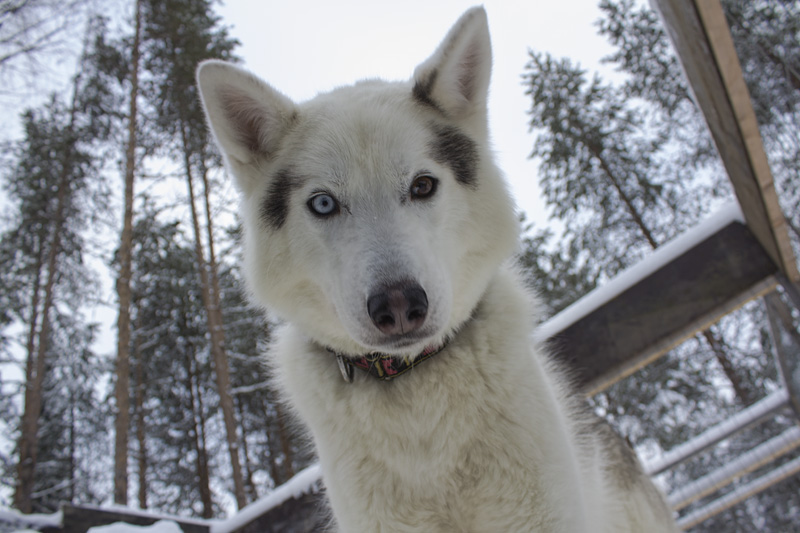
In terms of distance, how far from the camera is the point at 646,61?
13273mm

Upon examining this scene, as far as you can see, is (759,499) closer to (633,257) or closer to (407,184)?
(633,257)

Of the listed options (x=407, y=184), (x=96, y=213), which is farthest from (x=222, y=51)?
(x=407, y=184)

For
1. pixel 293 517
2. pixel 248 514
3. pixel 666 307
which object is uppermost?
pixel 666 307

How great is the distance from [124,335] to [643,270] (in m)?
9.65

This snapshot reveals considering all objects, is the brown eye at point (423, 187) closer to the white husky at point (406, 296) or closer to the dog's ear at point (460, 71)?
the white husky at point (406, 296)

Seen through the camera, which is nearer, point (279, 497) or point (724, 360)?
point (279, 497)

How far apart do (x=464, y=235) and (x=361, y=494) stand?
1109mm

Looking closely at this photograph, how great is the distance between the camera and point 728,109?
10.3 feet

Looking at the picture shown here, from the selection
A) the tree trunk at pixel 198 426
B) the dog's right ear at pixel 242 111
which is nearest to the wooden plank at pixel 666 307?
the dog's right ear at pixel 242 111

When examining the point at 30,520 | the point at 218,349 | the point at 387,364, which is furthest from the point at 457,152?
the point at 218,349

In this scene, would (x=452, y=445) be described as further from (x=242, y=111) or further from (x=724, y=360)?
(x=724, y=360)

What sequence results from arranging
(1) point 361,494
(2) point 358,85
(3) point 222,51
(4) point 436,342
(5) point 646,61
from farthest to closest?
(5) point 646,61 < (3) point 222,51 < (2) point 358,85 < (4) point 436,342 < (1) point 361,494

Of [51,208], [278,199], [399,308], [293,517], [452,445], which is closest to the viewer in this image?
[399,308]

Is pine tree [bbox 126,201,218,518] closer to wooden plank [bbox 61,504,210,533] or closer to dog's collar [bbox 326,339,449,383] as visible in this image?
wooden plank [bbox 61,504,210,533]
